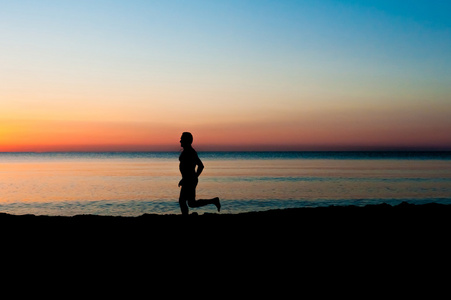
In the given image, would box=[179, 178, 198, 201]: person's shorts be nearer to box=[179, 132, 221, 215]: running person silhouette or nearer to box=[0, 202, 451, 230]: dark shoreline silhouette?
box=[179, 132, 221, 215]: running person silhouette

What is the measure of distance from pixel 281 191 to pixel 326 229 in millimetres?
16577

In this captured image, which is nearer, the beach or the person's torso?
the beach

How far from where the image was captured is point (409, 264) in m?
6.31

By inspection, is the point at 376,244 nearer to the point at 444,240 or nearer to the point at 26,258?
the point at 444,240

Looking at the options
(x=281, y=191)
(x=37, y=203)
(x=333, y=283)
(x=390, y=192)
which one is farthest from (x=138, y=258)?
(x=390, y=192)

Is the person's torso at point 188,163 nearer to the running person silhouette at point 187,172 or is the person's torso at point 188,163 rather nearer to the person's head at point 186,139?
the running person silhouette at point 187,172

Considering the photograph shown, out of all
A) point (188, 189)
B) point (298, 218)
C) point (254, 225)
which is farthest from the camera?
point (298, 218)

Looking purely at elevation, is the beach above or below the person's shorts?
below

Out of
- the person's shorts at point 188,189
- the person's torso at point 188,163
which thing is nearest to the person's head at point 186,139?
the person's torso at point 188,163

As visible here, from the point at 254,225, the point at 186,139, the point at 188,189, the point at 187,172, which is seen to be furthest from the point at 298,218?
the point at 186,139

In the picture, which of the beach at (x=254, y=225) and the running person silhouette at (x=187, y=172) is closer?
the beach at (x=254, y=225)

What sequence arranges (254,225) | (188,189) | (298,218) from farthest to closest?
(298,218)
(188,189)
(254,225)

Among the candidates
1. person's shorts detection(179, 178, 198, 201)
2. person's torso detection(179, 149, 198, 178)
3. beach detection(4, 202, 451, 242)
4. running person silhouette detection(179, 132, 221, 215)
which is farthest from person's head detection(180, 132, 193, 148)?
beach detection(4, 202, 451, 242)

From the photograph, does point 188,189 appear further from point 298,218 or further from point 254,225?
point 298,218
